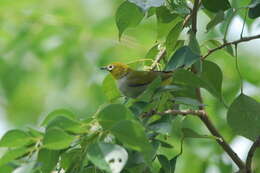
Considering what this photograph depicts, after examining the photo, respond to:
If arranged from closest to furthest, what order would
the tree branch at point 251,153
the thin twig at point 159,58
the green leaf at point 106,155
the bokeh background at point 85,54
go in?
the green leaf at point 106,155
the tree branch at point 251,153
the thin twig at point 159,58
the bokeh background at point 85,54

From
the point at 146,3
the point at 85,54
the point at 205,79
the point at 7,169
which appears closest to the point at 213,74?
the point at 205,79

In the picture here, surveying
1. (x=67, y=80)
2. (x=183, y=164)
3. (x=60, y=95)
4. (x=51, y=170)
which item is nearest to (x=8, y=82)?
(x=67, y=80)

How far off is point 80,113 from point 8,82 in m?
0.61

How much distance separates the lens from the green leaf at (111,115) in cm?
128

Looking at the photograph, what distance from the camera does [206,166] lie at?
3039 mm

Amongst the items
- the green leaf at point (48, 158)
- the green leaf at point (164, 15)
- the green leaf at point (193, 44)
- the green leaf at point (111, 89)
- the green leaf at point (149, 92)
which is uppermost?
the green leaf at point (164, 15)

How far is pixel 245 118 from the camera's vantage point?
1622mm

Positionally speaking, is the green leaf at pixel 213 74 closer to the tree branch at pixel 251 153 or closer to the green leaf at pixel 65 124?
the tree branch at pixel 251 153

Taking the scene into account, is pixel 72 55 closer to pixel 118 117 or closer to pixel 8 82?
pixel 8 82

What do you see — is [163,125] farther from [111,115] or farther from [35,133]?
[35,133]

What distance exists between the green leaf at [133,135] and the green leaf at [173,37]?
19.1 inches

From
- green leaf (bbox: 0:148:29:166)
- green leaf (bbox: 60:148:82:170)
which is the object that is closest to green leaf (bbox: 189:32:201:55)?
green leaf (bbox: 60:148:82:170)

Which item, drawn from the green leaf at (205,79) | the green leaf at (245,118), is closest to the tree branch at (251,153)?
the green leaf at (245,118)

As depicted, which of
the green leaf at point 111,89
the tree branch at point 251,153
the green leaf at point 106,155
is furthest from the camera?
the green leaf at point 111,89
